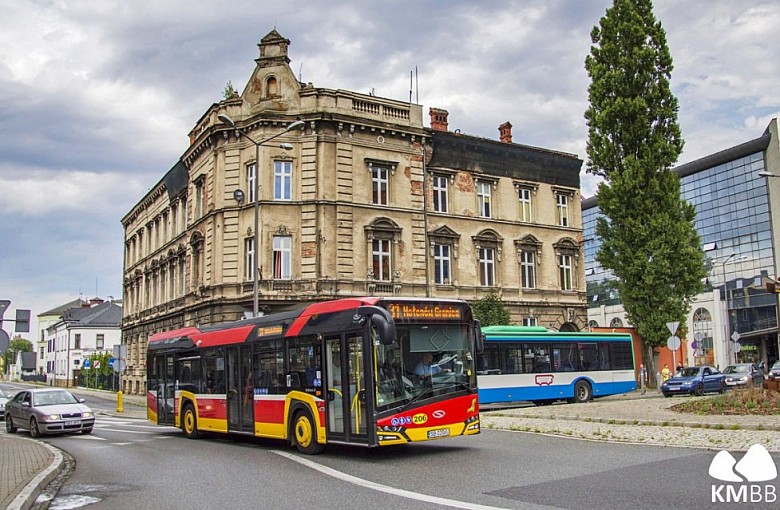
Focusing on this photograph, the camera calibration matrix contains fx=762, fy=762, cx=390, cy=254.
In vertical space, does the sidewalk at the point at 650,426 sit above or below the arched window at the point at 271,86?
below

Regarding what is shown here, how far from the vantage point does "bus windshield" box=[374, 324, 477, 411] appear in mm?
13258

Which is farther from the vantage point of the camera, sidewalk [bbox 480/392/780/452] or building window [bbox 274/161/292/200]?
building window [bbox 274/161/292/200]

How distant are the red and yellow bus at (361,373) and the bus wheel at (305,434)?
2 cm

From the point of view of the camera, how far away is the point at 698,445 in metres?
14.1

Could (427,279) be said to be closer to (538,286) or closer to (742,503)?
(538,286)

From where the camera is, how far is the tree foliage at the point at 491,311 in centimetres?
3972

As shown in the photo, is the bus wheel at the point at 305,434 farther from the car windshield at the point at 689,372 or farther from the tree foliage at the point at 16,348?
the tree foliage at the point at 16,348

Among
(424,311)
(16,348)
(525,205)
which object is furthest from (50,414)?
(16,348)

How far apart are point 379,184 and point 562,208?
13.6 metres

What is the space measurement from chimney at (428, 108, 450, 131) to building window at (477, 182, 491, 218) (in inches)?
166

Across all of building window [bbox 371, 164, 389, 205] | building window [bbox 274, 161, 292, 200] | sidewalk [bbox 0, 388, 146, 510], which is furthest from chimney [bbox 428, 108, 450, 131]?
sidewalk [bbox 0, 388, 146, 510]

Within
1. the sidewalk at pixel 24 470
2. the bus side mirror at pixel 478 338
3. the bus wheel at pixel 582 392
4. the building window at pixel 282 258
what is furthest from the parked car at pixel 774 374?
the building window at pixel 282 258

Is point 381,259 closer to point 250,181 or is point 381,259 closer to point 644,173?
point 250,181

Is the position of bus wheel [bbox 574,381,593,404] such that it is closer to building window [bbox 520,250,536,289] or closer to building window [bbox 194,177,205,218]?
building window [bbox 520,250,536,289]
